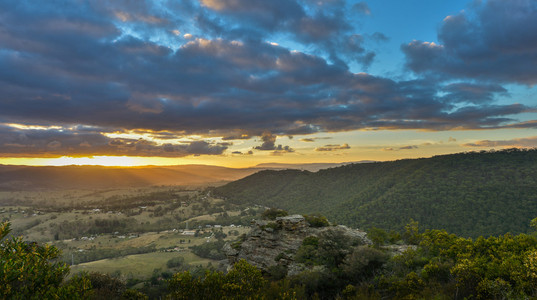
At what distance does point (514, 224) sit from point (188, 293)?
98182 millimetres

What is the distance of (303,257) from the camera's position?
115 ft

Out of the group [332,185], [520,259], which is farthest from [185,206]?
[520,259]

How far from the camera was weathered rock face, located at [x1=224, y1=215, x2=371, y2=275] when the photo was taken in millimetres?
37800

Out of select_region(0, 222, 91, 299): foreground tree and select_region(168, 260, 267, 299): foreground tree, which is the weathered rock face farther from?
select_region(0, 222, 91, 299): foreground tree

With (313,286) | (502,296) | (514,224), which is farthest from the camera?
(514,224)

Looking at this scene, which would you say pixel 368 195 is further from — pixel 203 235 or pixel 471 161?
pixel 203 235

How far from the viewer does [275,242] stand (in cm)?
4103

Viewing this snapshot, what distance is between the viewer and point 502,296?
15.9 metres

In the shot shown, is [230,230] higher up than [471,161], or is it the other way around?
[471,161]

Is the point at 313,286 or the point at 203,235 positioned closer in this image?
the point at 313,286

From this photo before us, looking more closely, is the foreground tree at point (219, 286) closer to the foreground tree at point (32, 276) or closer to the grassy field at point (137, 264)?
the foreground tree at point (32, 276)

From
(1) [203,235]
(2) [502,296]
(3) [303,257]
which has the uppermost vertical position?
(2) [502,296]

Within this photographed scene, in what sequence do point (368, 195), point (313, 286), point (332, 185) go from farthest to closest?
point (332, 185) → point (368, 195) → point (313, 286)

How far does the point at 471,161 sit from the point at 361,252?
458 feet
